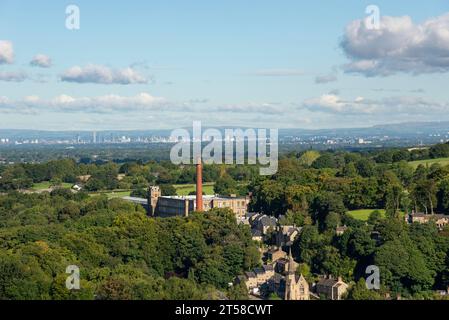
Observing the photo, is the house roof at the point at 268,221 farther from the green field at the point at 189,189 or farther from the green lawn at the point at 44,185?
the green lawn at the point at 44,185

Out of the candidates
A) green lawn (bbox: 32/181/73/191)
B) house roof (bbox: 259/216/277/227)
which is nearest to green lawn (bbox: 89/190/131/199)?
green lawn (bbox: 32/181/73/191)

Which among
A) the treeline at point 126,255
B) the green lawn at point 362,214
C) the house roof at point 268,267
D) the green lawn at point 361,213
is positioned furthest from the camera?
the green lawn at point 361,213

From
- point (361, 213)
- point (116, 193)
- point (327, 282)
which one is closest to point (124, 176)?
Result: point (116, 193)

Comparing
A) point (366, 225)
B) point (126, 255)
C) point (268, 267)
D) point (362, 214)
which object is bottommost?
point (268, 267)

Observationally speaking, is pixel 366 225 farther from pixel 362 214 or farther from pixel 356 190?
pixel 356 190

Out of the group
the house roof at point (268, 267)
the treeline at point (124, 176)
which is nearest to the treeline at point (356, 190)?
the treeline at point (124, 176)

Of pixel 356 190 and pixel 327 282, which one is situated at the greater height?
pixel 356 190

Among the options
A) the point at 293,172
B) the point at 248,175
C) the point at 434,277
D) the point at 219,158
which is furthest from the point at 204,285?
the point at 219,158
